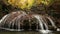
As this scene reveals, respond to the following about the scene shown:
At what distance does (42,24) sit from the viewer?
8133 mm

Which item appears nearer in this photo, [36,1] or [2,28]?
[2,28]

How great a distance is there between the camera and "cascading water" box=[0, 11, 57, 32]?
7898mm

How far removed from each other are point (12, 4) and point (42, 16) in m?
1.19

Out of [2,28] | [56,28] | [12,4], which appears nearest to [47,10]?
[56,28]

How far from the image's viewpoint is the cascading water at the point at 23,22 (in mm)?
7898

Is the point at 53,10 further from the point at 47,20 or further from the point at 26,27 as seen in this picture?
the point at 26,27

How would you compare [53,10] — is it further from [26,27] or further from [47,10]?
[26,27]

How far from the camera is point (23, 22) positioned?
7.89 meters

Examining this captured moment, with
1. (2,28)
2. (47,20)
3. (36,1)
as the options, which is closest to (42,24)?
(47,20)

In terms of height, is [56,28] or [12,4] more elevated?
[12,4]

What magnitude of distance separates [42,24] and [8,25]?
1.22 meters

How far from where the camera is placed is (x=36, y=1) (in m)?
8.39

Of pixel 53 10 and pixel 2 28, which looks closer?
pixel 2 28

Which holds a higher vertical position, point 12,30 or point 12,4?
point 12,4
